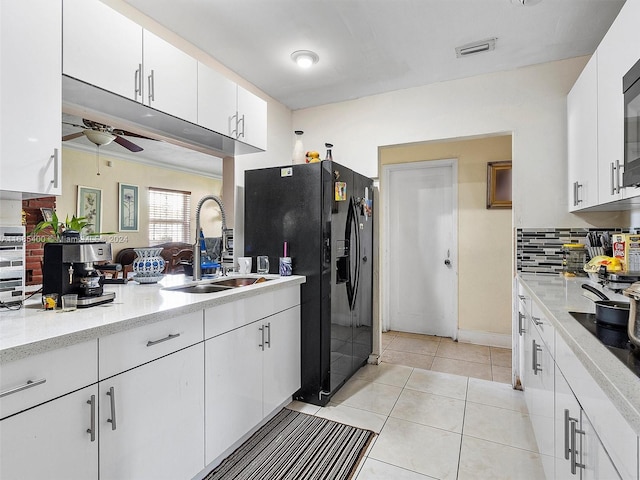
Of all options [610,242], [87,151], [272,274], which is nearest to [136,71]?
[87,151]

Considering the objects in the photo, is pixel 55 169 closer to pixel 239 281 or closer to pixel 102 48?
pixel 102 48

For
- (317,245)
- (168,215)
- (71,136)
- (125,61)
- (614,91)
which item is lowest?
(317,245)

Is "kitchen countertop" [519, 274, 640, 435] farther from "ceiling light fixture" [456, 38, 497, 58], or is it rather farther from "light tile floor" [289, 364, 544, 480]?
"ceiling light fixture" [456, 38, 497, 58]

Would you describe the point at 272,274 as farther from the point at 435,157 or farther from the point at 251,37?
the point at 435,157

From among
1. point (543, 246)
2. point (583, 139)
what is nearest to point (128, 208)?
point (583, 139)

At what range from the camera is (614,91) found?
167cm

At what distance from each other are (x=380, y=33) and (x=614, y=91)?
4.35 feet

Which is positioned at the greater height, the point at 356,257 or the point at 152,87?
the point at 152,87

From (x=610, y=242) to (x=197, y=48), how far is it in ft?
10.4

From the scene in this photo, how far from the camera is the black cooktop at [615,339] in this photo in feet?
2.90

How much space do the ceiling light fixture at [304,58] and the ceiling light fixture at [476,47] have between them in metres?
1.01

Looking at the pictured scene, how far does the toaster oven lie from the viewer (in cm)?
145

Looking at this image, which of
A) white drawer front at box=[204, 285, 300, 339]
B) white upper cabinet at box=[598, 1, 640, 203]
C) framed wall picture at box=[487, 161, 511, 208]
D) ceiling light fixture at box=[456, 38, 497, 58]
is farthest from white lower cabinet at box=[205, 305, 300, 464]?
framed wall picture at box=[487, 161, 511, 208]

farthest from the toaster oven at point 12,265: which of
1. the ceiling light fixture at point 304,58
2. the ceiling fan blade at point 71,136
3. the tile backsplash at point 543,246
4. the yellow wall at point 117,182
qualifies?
the tile backsplash at point 543,246
